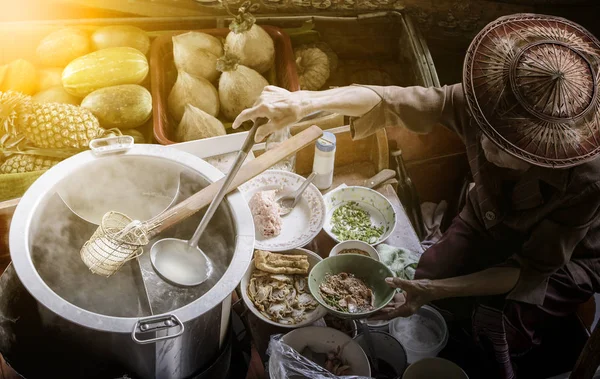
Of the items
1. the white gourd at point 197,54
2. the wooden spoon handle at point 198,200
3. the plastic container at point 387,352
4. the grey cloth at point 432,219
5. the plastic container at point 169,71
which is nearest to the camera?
the wooden spoon handle at point 198,200

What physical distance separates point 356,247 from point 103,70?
157 cm

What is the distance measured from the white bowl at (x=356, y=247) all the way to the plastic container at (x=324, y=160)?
42 cm

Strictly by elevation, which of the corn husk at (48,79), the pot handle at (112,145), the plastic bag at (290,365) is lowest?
the plastic bag at (290,365)

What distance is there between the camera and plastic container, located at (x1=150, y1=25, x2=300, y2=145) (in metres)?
2.55

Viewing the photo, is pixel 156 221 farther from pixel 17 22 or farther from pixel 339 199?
pixel 17 22

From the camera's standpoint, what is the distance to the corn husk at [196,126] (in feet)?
8.07

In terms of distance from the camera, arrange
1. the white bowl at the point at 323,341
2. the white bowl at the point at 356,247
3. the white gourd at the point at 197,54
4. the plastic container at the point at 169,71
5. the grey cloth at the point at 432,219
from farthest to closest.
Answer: the grey cloth at the point at 432,219
the white gourd at the point at 197,54
the plastic container at the point at 169,71
the white bowl at the point at 356,247
the white bowl at the point at 323,341

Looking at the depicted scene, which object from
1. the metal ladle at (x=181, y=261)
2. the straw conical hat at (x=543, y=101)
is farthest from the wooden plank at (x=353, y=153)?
the straw conical hat at (x=543, y=101)

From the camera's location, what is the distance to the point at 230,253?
177cm

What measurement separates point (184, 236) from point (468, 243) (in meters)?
1.35

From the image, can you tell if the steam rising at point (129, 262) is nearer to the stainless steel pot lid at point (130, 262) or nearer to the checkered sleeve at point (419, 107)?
the stainless steel pot lid at point (130, 262)

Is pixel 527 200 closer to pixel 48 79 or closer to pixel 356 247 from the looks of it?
pixel 356 247

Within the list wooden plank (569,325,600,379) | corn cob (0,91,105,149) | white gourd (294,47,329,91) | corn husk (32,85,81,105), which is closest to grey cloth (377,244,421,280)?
wooden plank (569,325,600,379)

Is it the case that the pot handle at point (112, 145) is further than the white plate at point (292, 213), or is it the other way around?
the white plate at point (292, 213)
